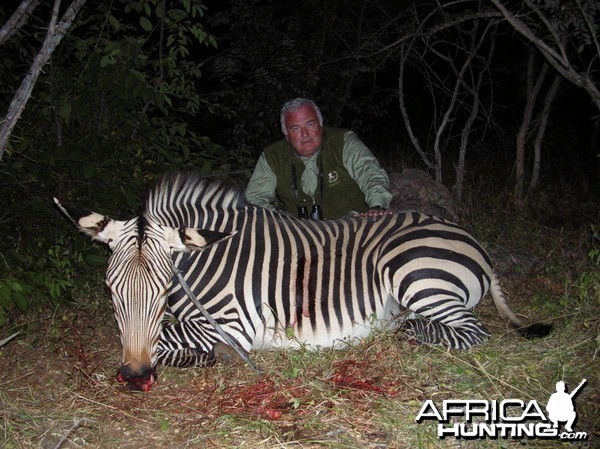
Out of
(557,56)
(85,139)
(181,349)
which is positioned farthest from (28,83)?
(557,56)

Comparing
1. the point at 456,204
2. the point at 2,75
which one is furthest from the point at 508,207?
the point at 2,75

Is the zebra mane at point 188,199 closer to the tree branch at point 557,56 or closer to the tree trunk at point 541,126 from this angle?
the tree branch at point 557,56

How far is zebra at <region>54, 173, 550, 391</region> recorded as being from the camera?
10.4 ft

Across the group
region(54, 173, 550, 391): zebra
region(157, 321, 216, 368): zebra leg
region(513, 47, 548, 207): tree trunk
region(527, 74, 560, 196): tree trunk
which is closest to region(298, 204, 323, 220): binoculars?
region(54, 173, 550, 391): zebra

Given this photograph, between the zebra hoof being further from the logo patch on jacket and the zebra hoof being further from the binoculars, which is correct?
the logo patch on jacket

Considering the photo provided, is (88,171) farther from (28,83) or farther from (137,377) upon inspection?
(137,377)

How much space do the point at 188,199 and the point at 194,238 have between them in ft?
2.24

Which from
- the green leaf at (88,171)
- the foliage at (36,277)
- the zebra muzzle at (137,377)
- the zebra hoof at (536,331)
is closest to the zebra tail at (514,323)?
the zebra hoof at (536,331)

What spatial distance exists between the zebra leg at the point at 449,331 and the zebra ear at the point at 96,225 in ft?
5.58

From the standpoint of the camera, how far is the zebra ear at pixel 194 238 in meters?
2.95

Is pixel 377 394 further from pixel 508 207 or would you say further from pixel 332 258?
pixel 508 207

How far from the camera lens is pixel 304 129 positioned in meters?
4.50

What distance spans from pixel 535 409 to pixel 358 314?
3.85 ft

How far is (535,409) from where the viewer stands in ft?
7.94
